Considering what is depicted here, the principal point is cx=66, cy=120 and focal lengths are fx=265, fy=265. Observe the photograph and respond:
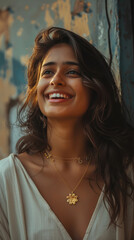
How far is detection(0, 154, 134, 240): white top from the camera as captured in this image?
1684 mm

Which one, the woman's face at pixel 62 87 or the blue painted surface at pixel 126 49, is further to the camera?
the blue painted surface at pixel 126 49

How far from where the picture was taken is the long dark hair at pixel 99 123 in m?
1.93

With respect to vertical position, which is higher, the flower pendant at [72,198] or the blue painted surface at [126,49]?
the blue painted surface at [126,49]

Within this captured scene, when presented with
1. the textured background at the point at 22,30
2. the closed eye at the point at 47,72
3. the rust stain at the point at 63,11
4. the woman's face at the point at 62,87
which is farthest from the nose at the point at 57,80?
the rust stain at the point at 63,11

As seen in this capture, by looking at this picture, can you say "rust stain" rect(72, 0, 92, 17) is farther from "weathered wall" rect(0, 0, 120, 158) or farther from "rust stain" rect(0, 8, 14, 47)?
"rust stain" rect(0, 8, 14, 47)

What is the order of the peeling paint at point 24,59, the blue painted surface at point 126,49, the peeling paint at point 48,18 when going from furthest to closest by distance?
the peeling paint at point 24,59, the peeling paint at point 48,18, the blue painted surface at point 126,49

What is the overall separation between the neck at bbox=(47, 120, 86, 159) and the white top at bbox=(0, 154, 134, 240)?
339mm

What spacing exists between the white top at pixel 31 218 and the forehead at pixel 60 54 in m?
0.85

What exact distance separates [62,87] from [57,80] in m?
0.06

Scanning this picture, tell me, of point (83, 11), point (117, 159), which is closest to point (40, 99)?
point (117, 159)

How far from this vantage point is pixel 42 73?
6.57ft

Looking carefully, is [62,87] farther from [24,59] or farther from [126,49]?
[24,59]

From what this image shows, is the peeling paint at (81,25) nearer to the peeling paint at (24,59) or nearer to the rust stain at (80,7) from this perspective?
the rust stain at (80,7)

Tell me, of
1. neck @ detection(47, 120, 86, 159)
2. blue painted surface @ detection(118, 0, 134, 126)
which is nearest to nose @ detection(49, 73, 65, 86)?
neck @ detection(47, 120, 86, 159)
